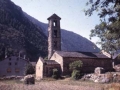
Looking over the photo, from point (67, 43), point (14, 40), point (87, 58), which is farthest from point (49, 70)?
point (67, 43)

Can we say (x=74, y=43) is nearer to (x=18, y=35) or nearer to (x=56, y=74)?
(x=18, y=35)

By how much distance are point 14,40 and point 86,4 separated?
8602cm

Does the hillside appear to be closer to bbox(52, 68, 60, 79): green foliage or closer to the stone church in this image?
the stone church

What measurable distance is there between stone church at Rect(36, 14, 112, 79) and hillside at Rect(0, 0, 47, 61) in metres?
34.9

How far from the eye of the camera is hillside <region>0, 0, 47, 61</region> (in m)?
94.4

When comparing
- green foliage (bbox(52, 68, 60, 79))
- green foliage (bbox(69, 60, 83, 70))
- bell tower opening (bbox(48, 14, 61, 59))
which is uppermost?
bell tower opening (bbox(48, 14, 61, 59))

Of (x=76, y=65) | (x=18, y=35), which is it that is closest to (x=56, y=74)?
(x=76, y=65)

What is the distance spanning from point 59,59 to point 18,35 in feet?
193

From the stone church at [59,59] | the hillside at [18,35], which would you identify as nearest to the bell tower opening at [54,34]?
the stone church at [59,59]

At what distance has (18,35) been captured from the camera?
101438 mm

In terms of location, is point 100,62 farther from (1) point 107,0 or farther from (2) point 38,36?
(2) point 38,36

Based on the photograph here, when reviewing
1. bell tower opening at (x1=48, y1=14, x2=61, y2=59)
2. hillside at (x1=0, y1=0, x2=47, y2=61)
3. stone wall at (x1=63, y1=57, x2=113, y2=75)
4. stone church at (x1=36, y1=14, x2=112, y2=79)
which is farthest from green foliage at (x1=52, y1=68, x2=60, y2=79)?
hillside at (x1=0, y1=0, x2=47, y2=61)

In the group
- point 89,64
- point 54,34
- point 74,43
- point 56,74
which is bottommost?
point 56,74

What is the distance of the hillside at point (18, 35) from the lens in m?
94.4
